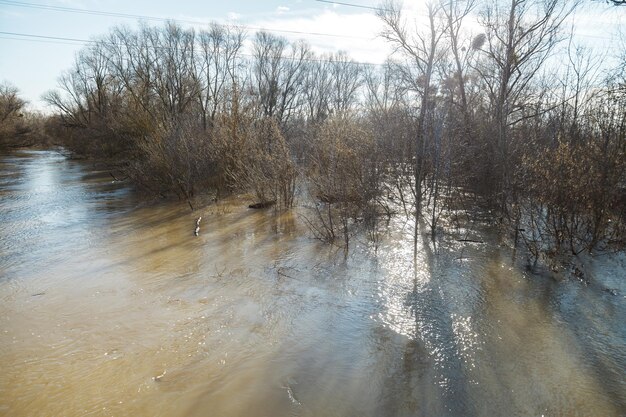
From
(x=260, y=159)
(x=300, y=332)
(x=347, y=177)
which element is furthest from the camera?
(x=260, y=159)

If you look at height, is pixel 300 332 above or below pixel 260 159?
below

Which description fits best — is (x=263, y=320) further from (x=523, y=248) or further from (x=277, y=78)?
(x=277, y=78)

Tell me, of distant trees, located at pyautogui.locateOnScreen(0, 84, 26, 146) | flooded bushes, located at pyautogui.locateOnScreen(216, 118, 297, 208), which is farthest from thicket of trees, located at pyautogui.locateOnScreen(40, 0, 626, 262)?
distant trees, located at pyautogui.locateOnScreen(0, 84, 26, 146)

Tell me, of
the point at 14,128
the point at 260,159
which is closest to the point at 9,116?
the point at 14,128

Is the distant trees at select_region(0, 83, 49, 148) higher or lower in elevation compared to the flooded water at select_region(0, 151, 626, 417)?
higher

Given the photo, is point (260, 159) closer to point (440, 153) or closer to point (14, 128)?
point (440, 153)

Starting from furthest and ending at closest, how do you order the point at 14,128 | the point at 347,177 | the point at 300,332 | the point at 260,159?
the point at 14,128
the point at 260,159
the point at 347,177
the point at 300,332

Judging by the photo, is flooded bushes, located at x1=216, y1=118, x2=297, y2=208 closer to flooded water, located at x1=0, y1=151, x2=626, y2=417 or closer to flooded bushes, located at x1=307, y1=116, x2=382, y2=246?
flooded bushes, located at x1=307, y1=116, x2=382, y2=246

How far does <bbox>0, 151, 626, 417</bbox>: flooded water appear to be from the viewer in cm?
396

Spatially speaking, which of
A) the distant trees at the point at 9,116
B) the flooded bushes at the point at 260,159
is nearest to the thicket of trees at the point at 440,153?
the flooded bushes at the point at 260,159

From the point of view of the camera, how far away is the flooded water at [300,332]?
3.96 m

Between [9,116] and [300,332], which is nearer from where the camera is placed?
[300,332]

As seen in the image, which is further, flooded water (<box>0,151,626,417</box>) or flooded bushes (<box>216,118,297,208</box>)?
flooded bushes (<box>216,118,297,208</box>)

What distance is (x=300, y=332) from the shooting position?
17.2ft
